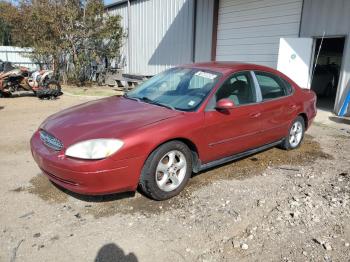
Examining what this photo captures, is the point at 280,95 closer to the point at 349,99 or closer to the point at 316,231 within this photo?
the point at 316,231

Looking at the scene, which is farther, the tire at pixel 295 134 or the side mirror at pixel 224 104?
the tire at pixel 295 134

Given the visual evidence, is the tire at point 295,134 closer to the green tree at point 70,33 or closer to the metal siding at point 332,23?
the metal siding at point 332,23

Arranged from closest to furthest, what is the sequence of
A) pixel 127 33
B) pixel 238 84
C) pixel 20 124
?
pixel 238 84
pixel 20 124
pixel 127 33

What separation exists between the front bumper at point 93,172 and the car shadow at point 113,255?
2.04 feet

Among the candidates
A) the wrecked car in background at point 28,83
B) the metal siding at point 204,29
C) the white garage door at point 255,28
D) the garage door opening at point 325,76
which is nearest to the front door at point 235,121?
the white garage door at point 255,28

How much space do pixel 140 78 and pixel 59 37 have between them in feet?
14.2

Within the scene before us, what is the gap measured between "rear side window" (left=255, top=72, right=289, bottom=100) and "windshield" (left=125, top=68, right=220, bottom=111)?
88cm

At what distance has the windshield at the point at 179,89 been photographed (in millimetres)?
4238

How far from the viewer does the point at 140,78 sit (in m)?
15.1

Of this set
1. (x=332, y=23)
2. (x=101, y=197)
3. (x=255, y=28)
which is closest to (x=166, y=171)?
(x=101, y=197)

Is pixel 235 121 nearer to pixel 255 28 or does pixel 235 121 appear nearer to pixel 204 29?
pixel 255 28

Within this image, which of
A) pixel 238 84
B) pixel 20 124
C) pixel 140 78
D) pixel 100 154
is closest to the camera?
pixel 100 154

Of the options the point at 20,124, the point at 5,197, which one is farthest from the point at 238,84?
the point at 20,124

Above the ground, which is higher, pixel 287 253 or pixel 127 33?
pixel 127 33
